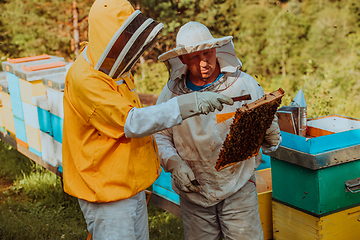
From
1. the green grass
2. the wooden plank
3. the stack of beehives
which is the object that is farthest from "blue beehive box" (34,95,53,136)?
A: the wooden plank

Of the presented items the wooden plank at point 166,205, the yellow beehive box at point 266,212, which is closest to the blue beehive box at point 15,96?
the wooden plank at point 166,205

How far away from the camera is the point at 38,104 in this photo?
15.9ft

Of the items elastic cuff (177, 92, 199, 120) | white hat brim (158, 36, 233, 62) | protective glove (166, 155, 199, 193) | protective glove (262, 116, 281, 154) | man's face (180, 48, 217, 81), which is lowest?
protective glove (166, 155, 199, 193)

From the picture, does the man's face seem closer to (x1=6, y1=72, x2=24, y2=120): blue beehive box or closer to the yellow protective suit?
the yellow protective suit

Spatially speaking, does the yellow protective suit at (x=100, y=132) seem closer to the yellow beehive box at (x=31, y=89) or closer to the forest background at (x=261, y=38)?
the yellow beehive box at (x=31, y=89)

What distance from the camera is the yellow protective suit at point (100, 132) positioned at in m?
1.90

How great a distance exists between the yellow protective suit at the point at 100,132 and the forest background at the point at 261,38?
17.8ft

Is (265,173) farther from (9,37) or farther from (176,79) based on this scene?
(9,37)

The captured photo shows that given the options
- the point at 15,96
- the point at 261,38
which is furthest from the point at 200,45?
the point at 261,38

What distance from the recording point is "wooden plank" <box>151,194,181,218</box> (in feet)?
13.2

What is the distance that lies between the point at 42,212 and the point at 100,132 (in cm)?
331

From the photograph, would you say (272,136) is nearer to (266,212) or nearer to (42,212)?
(266,212)

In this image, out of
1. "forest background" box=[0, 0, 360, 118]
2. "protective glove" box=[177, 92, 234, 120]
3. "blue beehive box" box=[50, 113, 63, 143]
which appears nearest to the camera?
"protective glove" box=[177, 92, 234, 120]

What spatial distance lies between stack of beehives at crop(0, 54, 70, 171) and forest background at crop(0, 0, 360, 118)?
4733 millimetres
